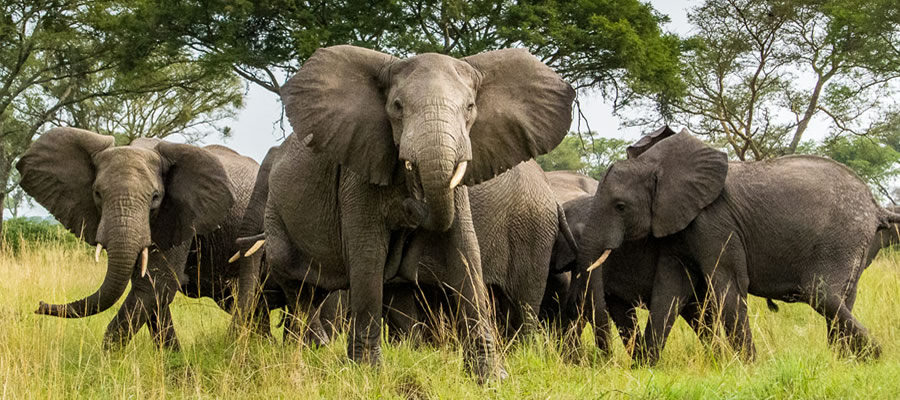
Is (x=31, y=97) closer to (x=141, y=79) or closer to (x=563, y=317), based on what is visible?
(x=141, y=79)

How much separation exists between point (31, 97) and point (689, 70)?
787 inches

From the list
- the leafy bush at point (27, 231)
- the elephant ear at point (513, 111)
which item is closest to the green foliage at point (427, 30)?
the leafy bush at point (27, 231)

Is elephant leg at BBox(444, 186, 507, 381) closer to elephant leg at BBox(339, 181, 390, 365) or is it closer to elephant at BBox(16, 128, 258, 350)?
elephant leg at BBox(339, 181, 390, 365)

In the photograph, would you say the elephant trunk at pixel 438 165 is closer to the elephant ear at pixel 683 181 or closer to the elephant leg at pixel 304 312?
the elephant leg at pixel 304 312

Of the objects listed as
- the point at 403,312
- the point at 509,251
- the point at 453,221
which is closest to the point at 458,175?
the point at 453,221

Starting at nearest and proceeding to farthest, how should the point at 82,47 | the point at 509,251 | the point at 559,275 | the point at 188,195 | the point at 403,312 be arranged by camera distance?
the point at 509,251 < the point at 403,312 < the point at 559,275 < the point at 188,195 < the point at 82,47

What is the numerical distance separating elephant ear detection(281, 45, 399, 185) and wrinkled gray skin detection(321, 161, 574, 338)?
896 millimetres

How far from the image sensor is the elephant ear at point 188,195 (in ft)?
24.2

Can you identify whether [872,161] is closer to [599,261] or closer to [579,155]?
[579,155]

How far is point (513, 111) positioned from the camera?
199 inches

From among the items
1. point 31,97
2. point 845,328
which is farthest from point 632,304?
point 31,97

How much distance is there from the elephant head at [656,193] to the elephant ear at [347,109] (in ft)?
7.54

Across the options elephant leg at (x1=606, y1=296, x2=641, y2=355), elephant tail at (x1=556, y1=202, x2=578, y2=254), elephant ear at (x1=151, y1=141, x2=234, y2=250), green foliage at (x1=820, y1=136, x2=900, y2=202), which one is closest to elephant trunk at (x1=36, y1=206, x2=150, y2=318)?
elephant ear at (x1=151, y1=141, x2=234, y2=250)

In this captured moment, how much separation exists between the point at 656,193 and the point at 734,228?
57cm
